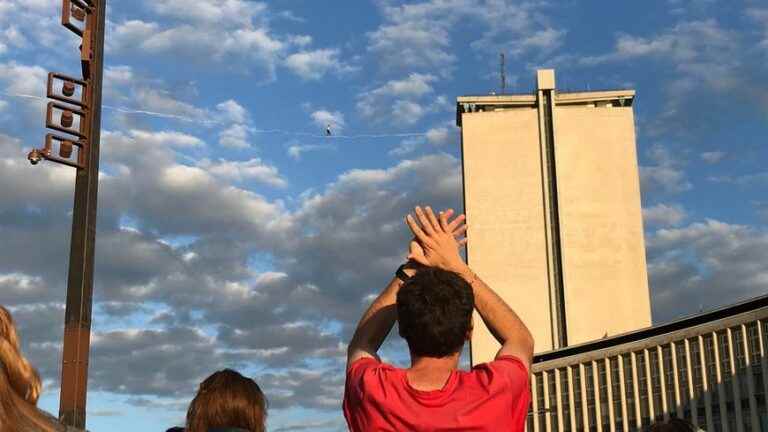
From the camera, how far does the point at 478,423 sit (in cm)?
382

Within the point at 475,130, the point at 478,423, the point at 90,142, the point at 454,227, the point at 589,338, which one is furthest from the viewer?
the point at 475,130

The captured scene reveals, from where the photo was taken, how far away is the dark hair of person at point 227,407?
4.49 m

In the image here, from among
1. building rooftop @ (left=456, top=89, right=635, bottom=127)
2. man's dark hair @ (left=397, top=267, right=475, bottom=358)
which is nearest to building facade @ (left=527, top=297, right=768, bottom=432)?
building rooftop @ (left=456, top=89, right=635, bottom=127)

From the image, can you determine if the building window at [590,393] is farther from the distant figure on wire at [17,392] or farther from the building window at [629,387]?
the distant figure on wire at [17,392]

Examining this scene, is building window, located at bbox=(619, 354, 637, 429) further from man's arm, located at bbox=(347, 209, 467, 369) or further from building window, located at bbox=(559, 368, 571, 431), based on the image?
man's arm, located at bbox=(347, 209, 467, 369)

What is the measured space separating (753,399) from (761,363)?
2.92m

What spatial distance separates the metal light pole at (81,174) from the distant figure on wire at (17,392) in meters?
10.1

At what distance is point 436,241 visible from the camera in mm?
4539

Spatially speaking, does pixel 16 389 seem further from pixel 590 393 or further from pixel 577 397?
pixel 577 397

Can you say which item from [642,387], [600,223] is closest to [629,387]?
[642,387]

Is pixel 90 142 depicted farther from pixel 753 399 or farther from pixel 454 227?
pixel 753 399

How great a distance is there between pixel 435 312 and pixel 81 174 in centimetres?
1312

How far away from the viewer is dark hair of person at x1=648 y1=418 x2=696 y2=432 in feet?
18.3

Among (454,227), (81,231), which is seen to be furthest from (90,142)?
(454,227)
